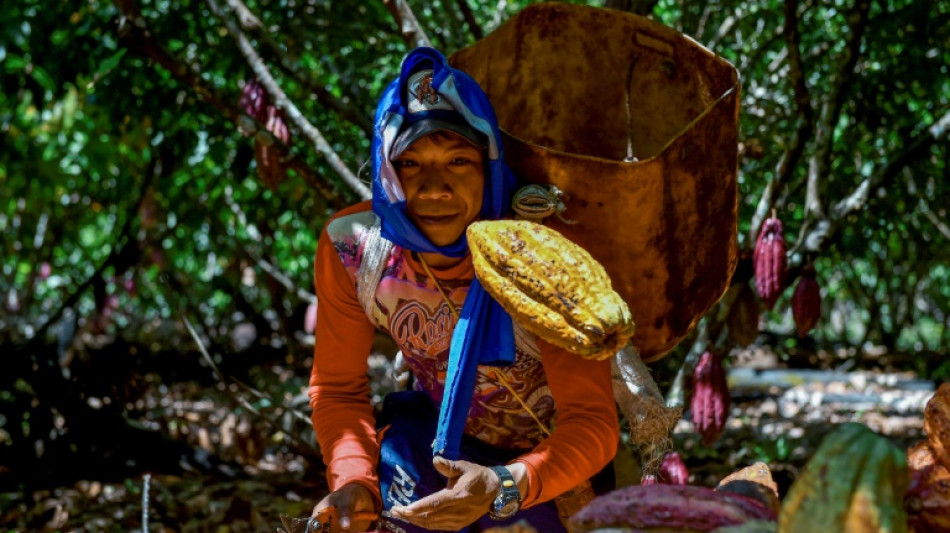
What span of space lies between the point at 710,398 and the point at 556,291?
1.76 m

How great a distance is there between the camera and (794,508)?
0.91m

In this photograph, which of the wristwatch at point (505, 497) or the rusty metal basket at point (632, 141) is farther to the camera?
the rusty metal basket at point (632, 141)

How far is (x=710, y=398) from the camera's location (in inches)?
119

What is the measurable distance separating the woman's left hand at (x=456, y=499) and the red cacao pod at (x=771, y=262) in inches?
57.9

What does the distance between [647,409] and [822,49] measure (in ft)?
8.81

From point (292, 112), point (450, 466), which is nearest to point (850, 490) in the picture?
point (450, 466)

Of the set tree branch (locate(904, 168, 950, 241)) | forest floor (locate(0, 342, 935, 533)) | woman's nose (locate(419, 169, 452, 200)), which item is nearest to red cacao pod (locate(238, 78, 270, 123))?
forest floor (locate(0, 342, 935, 533))

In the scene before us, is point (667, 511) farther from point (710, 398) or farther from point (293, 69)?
point (293, 69)

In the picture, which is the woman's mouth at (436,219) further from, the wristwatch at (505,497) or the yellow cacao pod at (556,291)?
the wristwatch at (505,497)

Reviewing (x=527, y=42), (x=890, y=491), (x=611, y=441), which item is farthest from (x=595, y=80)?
(x=890, y=491)

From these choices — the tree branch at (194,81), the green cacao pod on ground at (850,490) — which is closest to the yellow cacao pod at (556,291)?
the green cacao pod on ground at (850,490)

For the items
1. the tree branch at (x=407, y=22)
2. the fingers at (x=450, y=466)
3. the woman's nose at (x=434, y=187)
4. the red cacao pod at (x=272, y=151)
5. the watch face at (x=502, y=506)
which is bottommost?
the watch face at (x=502, y=506)

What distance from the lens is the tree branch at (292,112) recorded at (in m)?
2.93

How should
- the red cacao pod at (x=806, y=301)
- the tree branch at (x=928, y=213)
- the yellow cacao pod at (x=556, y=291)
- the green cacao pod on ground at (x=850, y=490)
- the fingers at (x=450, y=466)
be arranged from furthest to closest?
the tree branch at (x=928, y=213), the red cacao pod at (x=806, y=301), the fingers at (x=450, y=466), the yellow cacao pod at (x=556, y=291), the green cacao pod on ground at (x=850, y=490)
